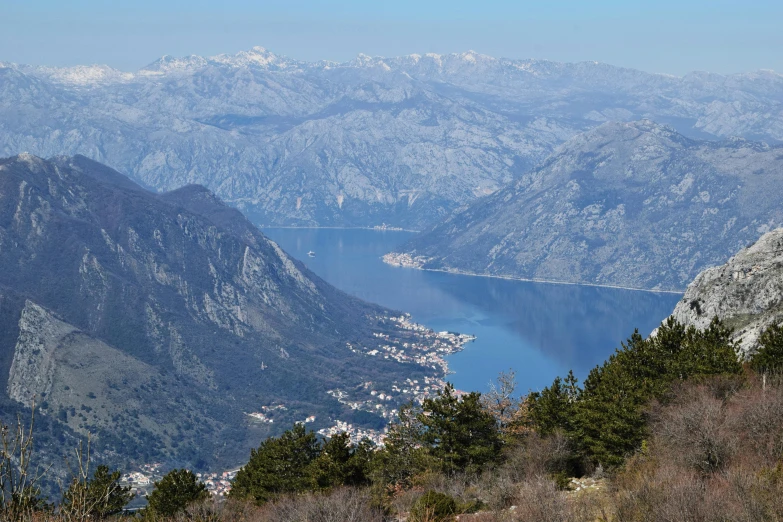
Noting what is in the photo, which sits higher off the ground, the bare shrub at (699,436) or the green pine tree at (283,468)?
the bare shrub at (699,436)

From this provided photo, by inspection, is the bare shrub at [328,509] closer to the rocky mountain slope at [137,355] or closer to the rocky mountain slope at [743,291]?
the rocky mountain slope at [743,291]

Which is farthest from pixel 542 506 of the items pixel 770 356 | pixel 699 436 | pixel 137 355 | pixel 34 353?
pixel 137 355

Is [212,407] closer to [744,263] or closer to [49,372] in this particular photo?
[49,372]

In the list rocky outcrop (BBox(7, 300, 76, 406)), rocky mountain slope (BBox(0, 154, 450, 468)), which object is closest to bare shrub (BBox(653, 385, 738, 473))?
rocky mountain slope (BBox(0, 154, 450, 468))

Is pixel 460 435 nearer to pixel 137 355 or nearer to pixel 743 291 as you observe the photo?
pixel 743 291

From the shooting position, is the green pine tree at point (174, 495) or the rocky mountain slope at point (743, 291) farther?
the rocky mountain slope at point (743, 291)

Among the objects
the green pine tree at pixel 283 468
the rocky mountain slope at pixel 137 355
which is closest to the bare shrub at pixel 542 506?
the green pine tree at pixel 283 468

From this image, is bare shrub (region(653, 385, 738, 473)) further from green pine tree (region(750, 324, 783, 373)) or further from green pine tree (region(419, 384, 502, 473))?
green pine tree (region(419, 384, 502, 473))
